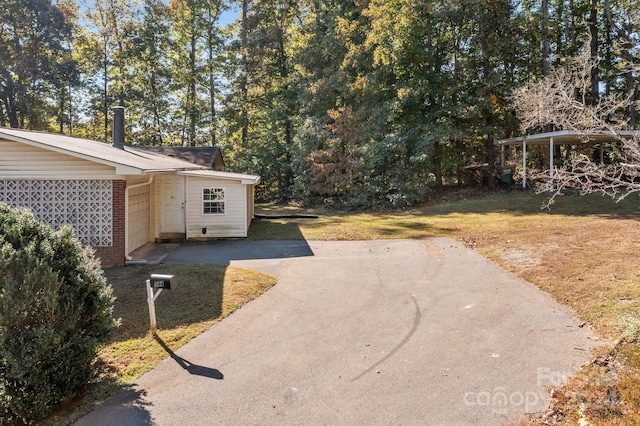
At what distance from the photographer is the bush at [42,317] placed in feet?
12.2

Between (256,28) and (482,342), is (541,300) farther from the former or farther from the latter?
(256,28)

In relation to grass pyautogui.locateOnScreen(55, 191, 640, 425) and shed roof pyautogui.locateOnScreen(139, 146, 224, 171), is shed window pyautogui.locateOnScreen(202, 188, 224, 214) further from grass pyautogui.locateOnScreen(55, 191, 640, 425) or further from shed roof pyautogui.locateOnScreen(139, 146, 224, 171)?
shed roof pyautogui.locateOnScreen(139, 146, 224, 171)

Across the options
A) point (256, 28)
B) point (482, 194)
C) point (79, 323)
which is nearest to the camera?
point (79, 323)

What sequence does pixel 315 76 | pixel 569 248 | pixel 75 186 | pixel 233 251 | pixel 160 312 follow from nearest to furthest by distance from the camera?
1. pixel 160 312
2. pixel 569 248
3. pixel 75 186
4. pixel 233 251
5. pixel 315 76

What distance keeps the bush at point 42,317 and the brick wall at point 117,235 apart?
242 inches

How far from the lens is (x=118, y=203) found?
10125mm

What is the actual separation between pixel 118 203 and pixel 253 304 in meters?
5.25

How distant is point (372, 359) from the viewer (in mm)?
4977

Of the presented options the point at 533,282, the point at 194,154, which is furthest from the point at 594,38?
the point at 194,154

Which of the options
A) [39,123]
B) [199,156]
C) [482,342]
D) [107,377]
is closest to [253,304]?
[107,377]

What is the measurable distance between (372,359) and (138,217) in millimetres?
9654

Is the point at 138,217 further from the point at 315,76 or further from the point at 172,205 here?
the point at 315,76

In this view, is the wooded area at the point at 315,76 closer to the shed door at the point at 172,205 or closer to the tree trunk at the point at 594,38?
the tree trunk at the point at 594,38

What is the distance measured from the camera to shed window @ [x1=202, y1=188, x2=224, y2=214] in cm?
1394
